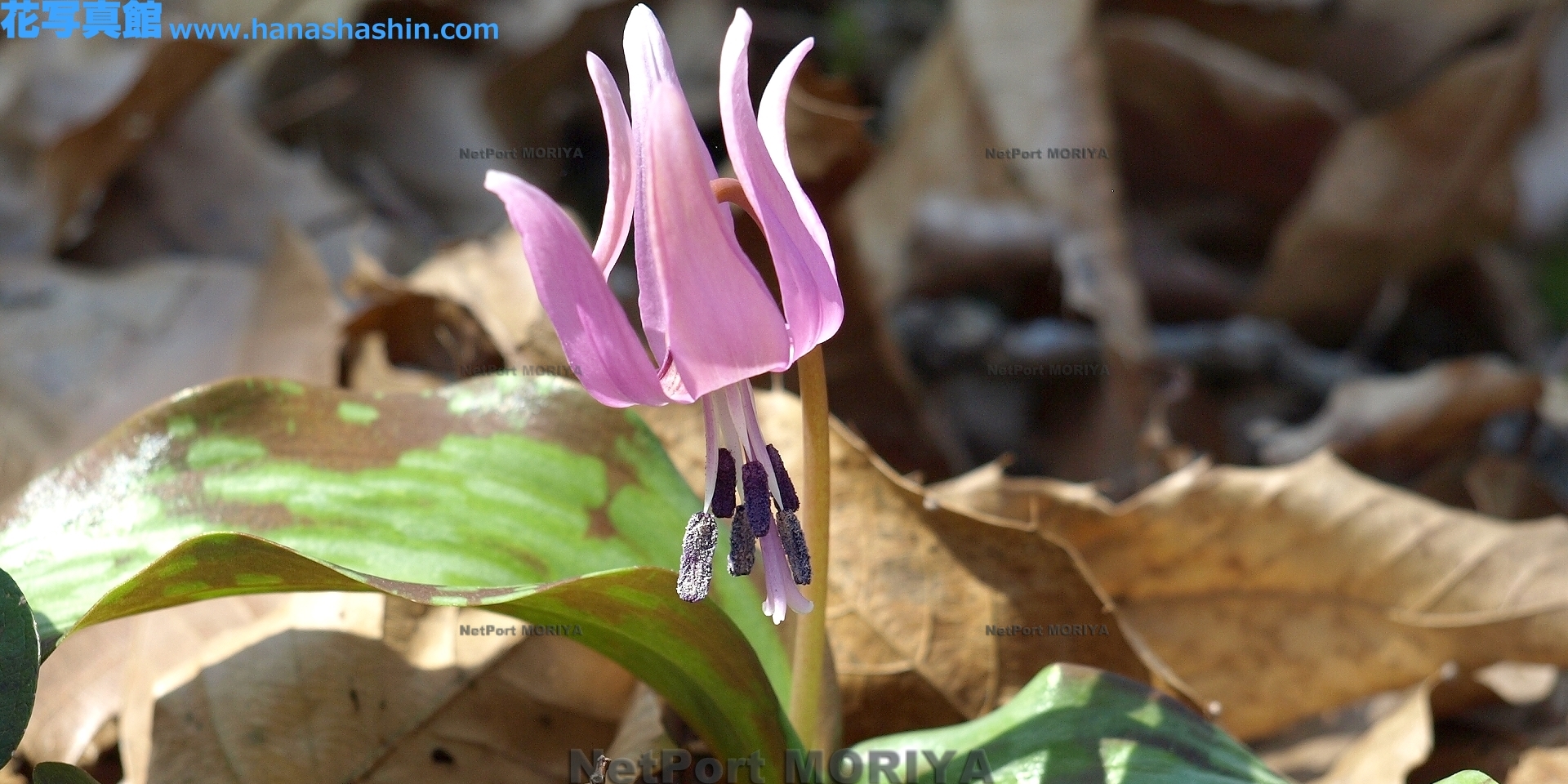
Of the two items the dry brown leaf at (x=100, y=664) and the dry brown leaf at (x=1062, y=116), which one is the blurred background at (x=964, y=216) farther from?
the dry brown leaf at (x=100, y=664)

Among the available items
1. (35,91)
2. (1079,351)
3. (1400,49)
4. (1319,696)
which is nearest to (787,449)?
(1319,696)

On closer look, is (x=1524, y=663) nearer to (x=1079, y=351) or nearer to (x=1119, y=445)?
(x=1119, y=445)

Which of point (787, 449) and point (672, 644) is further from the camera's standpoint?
point (787, 449)

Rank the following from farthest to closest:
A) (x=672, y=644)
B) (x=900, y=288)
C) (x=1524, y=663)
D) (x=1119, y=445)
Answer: (x=900, y=288) → (x=1119, y=445) → (x=1524, y=663) → (x=672, y=644)

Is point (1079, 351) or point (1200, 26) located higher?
point (1200, 26)

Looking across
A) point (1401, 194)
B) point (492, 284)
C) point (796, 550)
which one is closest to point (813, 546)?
point (796, 550)

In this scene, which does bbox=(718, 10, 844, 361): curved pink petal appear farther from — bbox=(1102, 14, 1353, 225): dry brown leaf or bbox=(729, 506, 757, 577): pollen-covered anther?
bbox=(1102, 14, 1353, 225): dry brown leaf

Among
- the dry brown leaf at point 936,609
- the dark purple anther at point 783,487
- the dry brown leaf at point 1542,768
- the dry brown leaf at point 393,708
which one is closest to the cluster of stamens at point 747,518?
the dark purple anther at point 783,487

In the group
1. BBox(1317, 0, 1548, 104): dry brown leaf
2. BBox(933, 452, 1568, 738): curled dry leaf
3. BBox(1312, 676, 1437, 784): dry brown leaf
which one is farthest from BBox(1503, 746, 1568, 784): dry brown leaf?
BBox(1317, 0, 1548, 104): dry brown leaf
